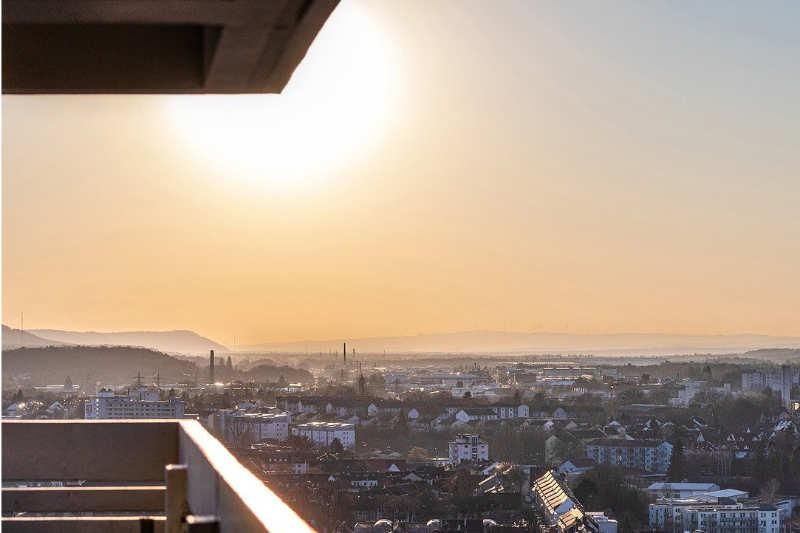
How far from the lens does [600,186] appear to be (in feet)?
115

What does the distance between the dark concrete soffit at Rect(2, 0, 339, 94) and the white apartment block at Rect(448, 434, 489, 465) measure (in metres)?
24.0

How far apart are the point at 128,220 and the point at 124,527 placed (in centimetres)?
2564

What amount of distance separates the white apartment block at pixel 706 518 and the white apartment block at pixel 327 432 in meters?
6.46

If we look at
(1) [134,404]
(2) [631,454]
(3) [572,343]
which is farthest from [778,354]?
(1) [134,404]

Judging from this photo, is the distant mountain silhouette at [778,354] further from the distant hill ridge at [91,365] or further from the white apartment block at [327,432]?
the distant hill ridge at [91,365]

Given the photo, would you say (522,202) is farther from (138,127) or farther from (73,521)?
(73,521)

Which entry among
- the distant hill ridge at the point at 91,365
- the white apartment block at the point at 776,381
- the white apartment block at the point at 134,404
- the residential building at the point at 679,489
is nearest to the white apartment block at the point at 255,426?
the distant hill ridge at the point at 91,365

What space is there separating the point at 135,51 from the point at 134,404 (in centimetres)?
1117

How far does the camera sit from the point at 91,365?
55.0 feet

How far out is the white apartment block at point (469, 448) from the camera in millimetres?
26469

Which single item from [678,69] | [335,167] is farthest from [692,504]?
[678,69]

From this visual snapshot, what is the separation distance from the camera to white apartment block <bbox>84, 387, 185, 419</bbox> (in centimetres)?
1317

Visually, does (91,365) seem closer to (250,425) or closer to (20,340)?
(20,340)

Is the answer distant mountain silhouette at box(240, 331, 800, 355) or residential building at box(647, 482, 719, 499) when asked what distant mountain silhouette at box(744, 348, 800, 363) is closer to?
distant mountain silhouette at box(240, 331, 800, 355)
